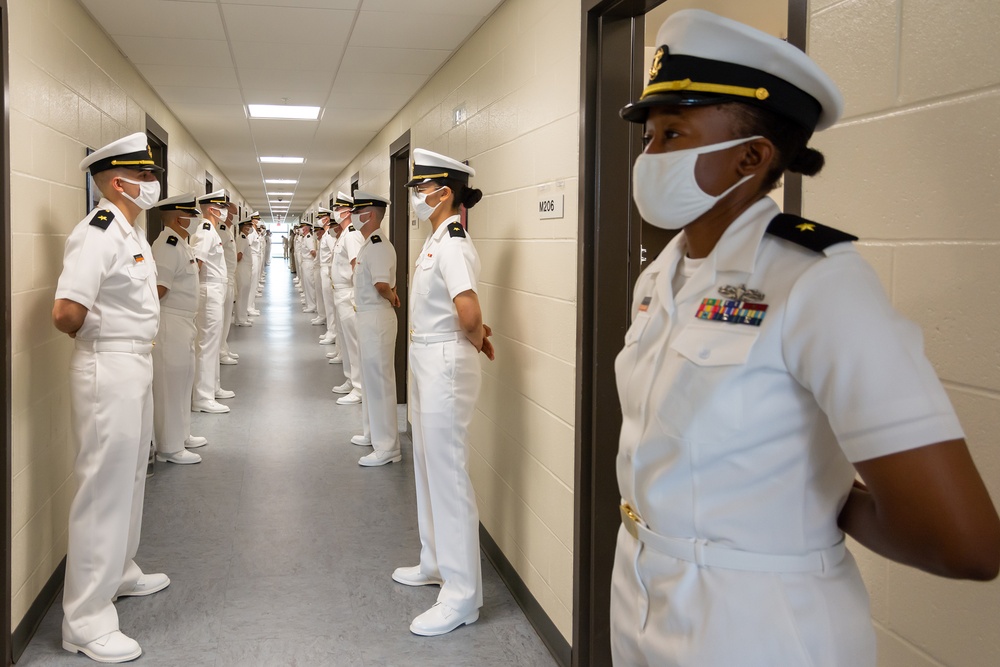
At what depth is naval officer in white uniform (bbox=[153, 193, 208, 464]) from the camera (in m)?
5.11

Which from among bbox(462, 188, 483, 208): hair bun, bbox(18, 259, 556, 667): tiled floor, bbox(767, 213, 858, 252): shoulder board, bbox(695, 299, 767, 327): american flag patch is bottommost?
bbox(18, 259, 556, 667): tiled floor

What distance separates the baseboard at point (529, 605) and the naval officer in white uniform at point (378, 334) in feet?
5.10

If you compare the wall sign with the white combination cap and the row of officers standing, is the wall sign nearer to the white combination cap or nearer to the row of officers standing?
the row of officers standing

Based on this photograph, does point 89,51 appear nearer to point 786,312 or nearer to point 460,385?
point 460,385

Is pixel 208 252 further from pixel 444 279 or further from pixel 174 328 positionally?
pixel 444 279

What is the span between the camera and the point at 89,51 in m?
4.23

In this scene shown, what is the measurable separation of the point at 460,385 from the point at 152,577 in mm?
1641

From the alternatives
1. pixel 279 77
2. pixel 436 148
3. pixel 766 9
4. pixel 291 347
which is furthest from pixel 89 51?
pixel 291 347

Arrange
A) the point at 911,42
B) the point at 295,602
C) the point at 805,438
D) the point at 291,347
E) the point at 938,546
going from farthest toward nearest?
the point at 291,347, the point at 295,602, the point at 911,42, the point at 805,438, the point at 938,546

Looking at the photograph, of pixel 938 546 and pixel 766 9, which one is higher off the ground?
pixel 766 9

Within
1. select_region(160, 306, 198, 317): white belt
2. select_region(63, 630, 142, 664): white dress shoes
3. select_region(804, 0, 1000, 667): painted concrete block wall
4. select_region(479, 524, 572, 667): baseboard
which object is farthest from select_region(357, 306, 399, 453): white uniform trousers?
select_region(804, 0, 1000, 667): painted concrete block wall

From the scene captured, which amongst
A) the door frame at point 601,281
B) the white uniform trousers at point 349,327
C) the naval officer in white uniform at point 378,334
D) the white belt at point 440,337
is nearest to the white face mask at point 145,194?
the white belt at point 440,337

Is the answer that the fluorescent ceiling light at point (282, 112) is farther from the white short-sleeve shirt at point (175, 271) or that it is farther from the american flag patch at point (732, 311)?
the american flag patch at point (732, 311)

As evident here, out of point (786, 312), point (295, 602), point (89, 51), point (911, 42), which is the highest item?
point (89, 51)
